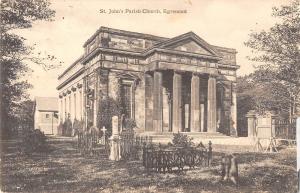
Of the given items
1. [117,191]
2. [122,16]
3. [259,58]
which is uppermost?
[122,16]

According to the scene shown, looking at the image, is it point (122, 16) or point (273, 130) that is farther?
point (273, 130)

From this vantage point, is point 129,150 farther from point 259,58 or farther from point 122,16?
point 259,58

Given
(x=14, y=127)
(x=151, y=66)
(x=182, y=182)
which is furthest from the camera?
(x=151, y=66)

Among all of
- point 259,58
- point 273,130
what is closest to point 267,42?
point 259,58

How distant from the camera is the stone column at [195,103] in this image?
75.8 ft

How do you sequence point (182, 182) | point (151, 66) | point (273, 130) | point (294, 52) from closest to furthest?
point (182, 182) < point (294, 52) < point (273, 130) < point (151, 66)

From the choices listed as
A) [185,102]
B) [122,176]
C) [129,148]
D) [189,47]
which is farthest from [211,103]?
[122,176]

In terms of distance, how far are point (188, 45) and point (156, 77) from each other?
8.53ft

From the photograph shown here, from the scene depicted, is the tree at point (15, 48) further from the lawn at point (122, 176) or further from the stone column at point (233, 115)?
the stone column at point (233, 115)

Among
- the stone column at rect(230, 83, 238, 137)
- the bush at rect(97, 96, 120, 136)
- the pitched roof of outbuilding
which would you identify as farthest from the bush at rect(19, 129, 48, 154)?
the pitched roof of outbuilding

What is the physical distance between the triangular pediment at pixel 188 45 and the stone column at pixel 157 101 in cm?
167

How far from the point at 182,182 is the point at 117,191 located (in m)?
1.83

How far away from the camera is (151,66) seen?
2239 centimetres

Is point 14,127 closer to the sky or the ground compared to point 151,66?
closer to the ground
